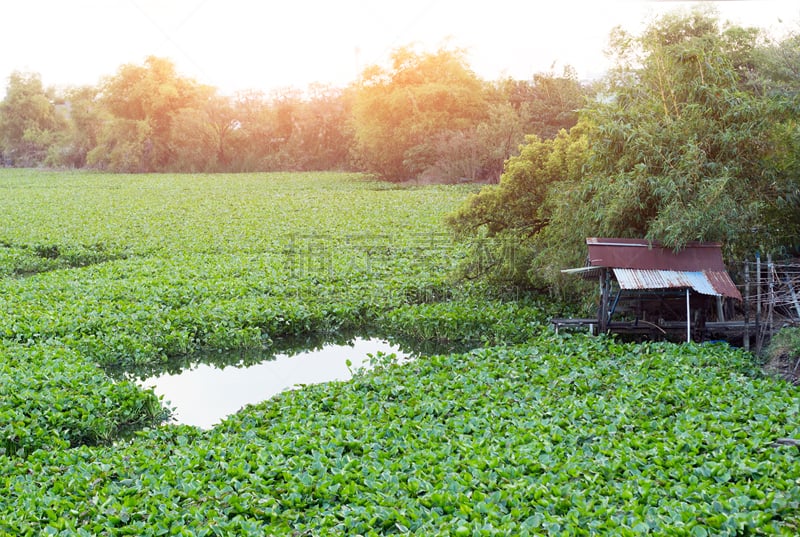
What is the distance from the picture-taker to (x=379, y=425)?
6.62 m

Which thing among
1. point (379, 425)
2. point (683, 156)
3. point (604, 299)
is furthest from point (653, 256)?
point (379, 425)

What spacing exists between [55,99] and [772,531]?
60.3 metres

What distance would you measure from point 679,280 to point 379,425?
4.11 metres

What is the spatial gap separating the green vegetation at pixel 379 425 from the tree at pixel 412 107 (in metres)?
22.2

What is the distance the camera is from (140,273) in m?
13.2

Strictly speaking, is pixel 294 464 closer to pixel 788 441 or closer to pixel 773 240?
pixel 788 441

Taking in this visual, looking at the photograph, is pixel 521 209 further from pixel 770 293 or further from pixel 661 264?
pixel 770 293

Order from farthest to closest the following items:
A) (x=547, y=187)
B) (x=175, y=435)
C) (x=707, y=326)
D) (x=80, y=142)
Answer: (x=80, y=142), (x=547, y=187), (x=707, y=326), (x=175, y=435)

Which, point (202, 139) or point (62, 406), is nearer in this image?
point (62, 406)

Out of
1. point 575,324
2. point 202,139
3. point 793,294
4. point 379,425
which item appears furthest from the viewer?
point 202,139

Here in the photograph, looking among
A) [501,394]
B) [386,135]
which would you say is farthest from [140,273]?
[386,135]

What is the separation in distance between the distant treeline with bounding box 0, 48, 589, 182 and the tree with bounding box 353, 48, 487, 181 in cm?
5

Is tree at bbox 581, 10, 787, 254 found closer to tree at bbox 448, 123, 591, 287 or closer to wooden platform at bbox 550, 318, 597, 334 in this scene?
wooden platform at bbox 550, 318, 597, 334

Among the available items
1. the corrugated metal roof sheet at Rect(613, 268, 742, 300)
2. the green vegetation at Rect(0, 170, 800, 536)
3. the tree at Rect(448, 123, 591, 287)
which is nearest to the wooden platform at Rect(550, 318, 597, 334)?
the green vegetation at Rect(0, 170, 800, 536)
